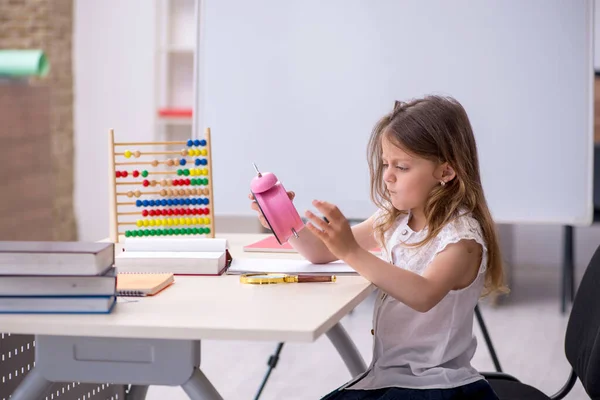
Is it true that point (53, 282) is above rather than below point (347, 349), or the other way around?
above

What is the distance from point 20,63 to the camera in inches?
21.7

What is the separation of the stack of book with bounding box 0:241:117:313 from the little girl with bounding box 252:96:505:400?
380 millimetres

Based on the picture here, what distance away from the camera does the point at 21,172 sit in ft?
3.84

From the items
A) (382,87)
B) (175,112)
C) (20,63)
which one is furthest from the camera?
(175,112)

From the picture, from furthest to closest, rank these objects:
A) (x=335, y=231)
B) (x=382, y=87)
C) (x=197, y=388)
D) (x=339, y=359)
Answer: (x=339, y=359) → (x=382, y=87) → (x=335, y=231) → (x=197, y=388)

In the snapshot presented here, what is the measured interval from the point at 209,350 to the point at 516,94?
1.47 meters

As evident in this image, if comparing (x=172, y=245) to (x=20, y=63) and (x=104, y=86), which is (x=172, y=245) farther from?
(x=104, y=86)

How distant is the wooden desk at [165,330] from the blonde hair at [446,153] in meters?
0.25

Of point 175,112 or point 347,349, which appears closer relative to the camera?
point 347,349

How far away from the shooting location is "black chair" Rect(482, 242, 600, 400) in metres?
1.45

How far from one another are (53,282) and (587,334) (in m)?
0.95

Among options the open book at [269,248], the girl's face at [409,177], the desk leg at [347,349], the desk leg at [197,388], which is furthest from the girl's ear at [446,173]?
the desk leg at [197,388]

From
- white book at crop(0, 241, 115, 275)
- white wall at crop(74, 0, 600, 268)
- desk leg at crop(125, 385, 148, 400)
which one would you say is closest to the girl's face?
white book at crop(0, 241, 115, 275)

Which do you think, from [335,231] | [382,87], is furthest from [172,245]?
[382,87]
